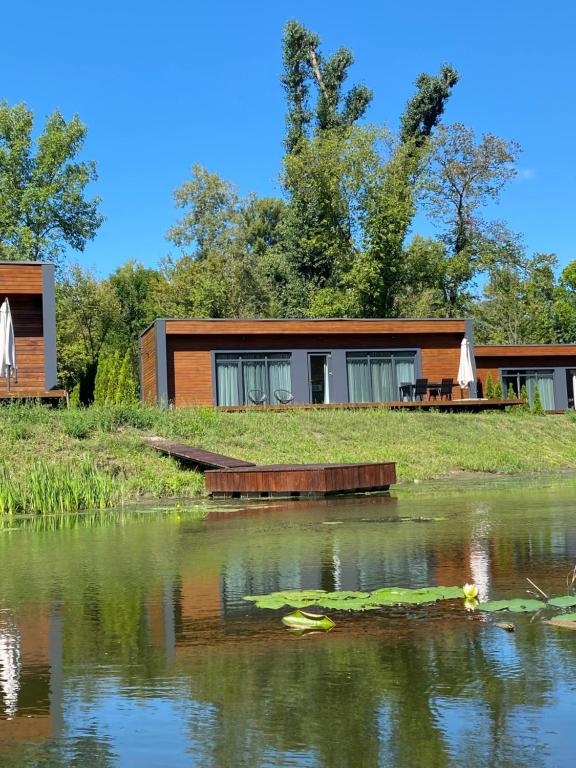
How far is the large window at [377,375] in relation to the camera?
29.2 m

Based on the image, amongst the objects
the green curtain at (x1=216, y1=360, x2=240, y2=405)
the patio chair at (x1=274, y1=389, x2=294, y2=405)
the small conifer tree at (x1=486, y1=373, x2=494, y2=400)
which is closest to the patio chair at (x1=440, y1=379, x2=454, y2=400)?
the small conifer tree at (x1=486, y1=373, x2=494, y2=400)

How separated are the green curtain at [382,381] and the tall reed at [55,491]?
49.3 feet

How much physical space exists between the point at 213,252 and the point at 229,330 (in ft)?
80.9

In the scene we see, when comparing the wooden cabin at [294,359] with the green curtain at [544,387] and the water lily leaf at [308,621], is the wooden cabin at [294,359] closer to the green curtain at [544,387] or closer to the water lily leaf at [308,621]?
the green curtain at [544,387]

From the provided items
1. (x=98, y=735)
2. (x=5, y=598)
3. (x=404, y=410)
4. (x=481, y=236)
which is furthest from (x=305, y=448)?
(x=481, y=236)

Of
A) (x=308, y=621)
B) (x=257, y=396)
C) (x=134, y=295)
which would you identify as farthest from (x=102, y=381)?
(x=308, y=621)

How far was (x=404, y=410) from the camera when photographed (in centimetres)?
2670

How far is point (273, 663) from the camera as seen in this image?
4.34m

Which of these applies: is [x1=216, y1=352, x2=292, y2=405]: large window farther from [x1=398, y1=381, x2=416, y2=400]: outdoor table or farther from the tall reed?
the tall reed

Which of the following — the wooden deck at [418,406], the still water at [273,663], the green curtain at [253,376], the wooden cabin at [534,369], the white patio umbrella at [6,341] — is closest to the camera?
the still water at [273,663]

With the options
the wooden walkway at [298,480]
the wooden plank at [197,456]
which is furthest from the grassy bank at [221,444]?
the wooden walkway at [298,480]

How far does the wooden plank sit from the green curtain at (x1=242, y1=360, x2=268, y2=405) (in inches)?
385

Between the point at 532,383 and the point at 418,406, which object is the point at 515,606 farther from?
the point at 532,383

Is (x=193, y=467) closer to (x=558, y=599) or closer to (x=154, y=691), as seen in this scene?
(x=558, y=599)
